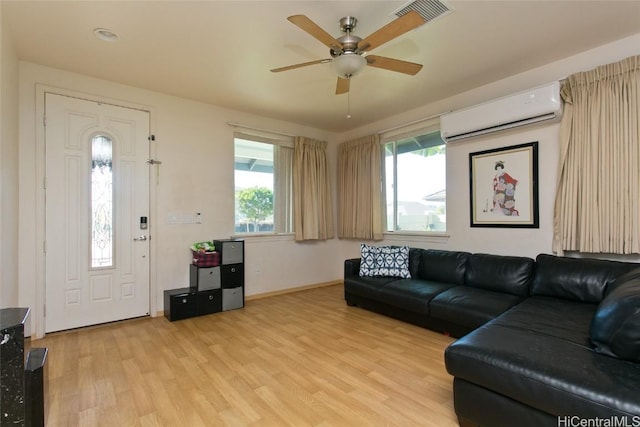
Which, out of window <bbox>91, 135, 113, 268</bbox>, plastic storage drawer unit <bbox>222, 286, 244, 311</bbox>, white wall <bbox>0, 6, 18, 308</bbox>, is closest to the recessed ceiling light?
white wall <bbox>0, 6, 18, 308</bbox>

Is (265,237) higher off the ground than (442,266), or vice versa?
(265,237)

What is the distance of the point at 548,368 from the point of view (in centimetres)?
143

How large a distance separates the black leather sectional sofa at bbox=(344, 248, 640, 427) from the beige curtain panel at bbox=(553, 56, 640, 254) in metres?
0.28

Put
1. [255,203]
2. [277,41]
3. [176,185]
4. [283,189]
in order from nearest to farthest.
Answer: [277,41] < [176,185] < [255,203] < [283,189]

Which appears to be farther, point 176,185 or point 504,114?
point 176,185

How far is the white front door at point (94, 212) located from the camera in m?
3.17

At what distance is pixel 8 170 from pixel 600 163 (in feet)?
16.8

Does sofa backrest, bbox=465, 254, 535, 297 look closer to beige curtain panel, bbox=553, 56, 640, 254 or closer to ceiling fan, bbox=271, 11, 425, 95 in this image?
beige curtain panel, bbox=553, 56, 640, 254

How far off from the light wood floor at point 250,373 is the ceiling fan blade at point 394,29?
238 centimetres

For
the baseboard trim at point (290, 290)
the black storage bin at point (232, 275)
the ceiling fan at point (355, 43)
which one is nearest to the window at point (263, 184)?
the black storage bin at point (232, 275)

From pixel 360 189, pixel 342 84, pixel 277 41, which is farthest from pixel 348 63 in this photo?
pixel 360 189

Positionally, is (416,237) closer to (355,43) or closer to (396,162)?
(396,162)

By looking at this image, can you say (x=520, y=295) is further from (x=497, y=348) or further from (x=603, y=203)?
(x=497, y=348)

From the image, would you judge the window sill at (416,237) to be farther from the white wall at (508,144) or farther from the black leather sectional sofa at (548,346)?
the black leather sectional sofa at (548,346)
